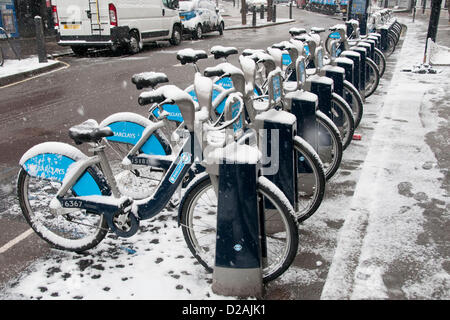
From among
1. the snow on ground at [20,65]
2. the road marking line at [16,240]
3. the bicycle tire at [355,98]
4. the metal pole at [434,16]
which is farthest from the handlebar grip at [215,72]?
the metal pole at [434,16]

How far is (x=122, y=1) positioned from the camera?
1393 centimetres

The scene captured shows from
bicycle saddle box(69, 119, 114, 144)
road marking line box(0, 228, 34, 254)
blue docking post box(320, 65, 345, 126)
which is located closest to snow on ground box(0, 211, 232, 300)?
road marking line box(0, 228, 34, 254)

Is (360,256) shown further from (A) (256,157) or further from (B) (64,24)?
(B) (64,24)

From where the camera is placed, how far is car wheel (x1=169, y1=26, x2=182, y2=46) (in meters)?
17.4

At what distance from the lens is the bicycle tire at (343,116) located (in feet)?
16.8

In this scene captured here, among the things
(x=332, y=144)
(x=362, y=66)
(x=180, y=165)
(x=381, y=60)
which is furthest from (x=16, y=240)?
(x=381, y=60)

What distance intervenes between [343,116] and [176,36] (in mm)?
13138

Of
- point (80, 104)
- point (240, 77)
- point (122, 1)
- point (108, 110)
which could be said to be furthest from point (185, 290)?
point (122, 1)

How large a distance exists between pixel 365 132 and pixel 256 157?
4.04 metres

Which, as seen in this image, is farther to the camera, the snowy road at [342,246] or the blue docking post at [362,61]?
the blue docking post at [362,61]

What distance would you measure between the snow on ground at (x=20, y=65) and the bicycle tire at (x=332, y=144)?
8608 millimetres

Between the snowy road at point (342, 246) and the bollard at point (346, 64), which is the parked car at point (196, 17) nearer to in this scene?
the snowy road at point (342, 246)

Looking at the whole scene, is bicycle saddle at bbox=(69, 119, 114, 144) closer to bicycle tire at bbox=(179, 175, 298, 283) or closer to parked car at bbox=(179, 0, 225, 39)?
bicycle tire at bbox=(179, 175, 298, 283)

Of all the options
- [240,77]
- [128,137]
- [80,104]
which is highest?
[240,77]
